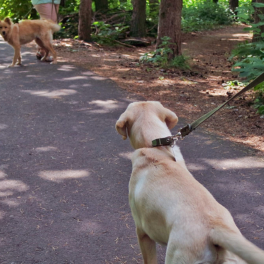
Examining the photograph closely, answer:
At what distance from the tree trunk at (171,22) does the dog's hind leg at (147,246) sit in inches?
333

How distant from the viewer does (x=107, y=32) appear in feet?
49.5

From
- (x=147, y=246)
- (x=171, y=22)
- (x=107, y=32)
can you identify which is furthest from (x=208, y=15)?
(x=147, y=246)

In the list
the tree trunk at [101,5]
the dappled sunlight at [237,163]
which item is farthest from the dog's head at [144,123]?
the tree trunk at [101,5]

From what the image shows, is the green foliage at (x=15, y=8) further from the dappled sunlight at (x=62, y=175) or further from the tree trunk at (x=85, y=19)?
the dappled sunlight at (x=62, y=175)

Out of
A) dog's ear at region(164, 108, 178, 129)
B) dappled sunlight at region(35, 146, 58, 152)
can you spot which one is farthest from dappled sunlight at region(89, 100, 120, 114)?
dog's ear at region(164, 108, 178, 129)

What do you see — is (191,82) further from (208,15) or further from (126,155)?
(208,15)

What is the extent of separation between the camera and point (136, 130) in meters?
3.06

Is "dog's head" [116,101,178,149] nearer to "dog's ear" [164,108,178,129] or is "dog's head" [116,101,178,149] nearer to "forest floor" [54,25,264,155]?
"dog's ear" [164,108,178,129]

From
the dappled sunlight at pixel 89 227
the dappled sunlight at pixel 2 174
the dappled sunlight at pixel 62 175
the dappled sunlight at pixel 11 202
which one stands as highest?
the dappled sunlight at pixel 89 227

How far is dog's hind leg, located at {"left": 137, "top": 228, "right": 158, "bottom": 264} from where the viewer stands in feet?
8.88

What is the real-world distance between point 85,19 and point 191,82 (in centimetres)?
627

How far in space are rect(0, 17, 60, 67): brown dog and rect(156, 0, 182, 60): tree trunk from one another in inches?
122

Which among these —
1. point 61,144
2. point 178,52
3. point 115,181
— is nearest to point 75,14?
point 178,52

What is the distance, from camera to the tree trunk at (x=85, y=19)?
1351cm
